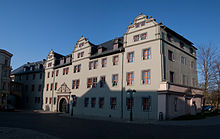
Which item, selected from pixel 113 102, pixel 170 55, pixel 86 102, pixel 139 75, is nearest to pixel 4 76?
pixel 86 102

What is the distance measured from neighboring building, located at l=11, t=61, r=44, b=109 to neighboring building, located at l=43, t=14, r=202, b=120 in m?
13.1

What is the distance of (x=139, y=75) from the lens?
2503 centimetres

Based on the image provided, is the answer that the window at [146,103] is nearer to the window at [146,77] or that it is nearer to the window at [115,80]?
the window at [146,77]

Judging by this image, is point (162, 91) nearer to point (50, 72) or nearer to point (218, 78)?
point (218, 78)

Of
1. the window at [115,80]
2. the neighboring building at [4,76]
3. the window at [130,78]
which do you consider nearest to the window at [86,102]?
the window at [115,80]

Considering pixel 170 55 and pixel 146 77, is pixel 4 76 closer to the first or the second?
pixel 146 77

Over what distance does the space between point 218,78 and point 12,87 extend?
47679 mm

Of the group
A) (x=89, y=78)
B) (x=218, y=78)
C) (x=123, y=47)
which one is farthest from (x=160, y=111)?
(x=218, y=78)

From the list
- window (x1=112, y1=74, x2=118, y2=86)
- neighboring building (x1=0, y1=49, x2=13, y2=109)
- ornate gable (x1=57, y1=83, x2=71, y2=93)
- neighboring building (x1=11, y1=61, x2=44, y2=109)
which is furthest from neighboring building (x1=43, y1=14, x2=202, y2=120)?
neighboring building (x1=0, y1=49, x2=13, y2=109)

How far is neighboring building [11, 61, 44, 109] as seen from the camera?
45816 millimetres

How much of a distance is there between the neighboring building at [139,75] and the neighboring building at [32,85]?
43.0 feet

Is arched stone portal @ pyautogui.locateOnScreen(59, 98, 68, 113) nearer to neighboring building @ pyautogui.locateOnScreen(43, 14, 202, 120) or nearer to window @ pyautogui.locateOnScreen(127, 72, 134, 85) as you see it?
neighboring building @ pyautogui.locateOnScreen(43, 14, 202, 120)

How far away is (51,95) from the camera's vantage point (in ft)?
136

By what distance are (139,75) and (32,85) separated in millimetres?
34503
